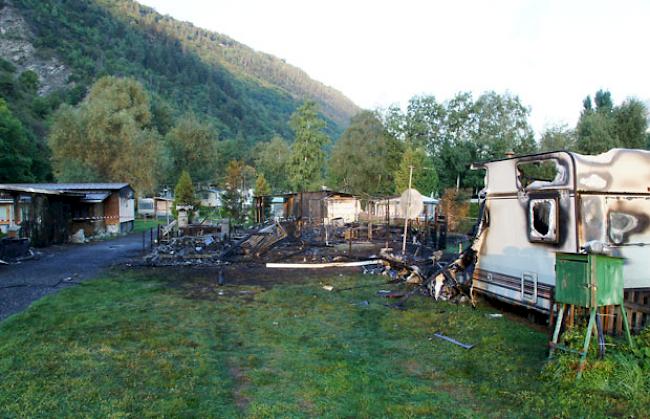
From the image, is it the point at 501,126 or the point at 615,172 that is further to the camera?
the point at 501,126

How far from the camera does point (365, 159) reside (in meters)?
48.3

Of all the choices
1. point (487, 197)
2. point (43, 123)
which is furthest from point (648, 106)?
point (43, 123)

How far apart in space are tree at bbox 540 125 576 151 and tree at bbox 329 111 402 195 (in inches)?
598

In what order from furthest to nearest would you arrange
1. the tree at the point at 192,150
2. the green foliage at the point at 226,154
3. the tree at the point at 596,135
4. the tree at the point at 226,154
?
the green foliage at the point at 226,154
the tree at the point at 226,154
the tree at the point at 192,150
the tree at the point at 596,135

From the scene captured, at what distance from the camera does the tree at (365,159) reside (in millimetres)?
48812

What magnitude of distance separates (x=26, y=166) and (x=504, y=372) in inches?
1791

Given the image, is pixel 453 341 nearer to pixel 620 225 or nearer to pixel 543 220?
pixel 543 220

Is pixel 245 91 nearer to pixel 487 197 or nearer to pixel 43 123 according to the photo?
pixel 43 123

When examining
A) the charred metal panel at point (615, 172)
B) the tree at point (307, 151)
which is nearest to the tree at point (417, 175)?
the tree at point (307, 151)

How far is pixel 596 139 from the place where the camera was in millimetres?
38719

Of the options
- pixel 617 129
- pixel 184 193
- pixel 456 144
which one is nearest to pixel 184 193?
pixel 184 193

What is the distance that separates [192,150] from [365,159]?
2711 cm

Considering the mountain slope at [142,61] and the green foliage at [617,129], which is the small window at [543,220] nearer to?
the green foliage at [617,129]

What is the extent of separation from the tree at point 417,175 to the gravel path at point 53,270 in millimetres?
26040
